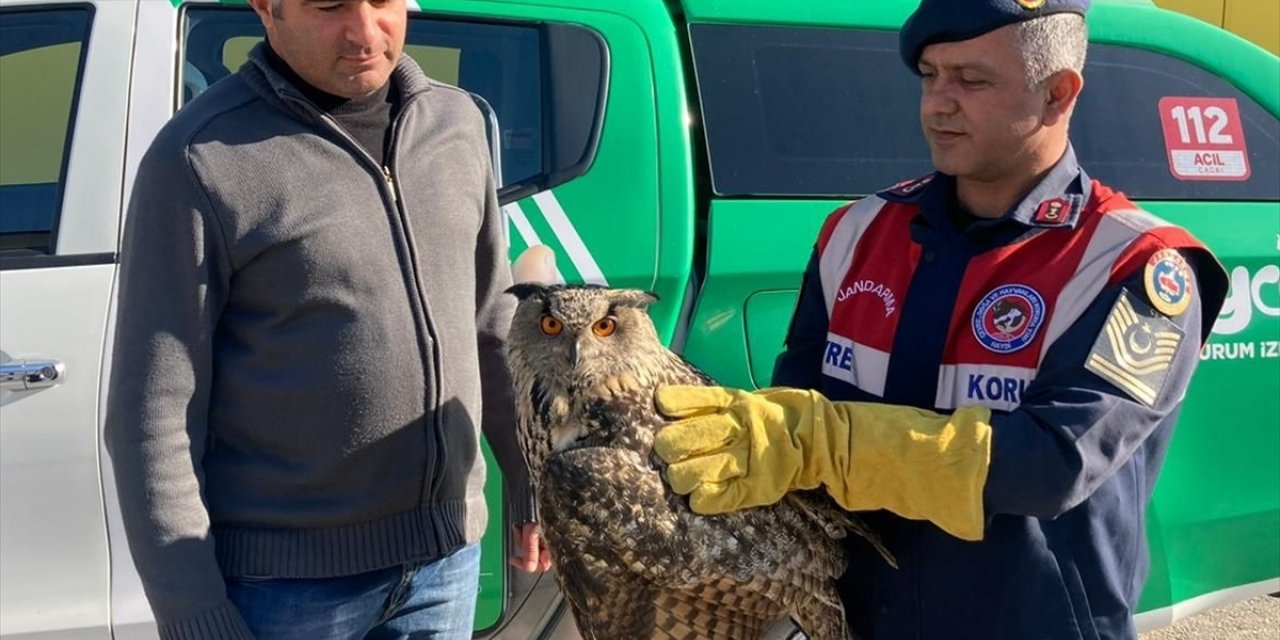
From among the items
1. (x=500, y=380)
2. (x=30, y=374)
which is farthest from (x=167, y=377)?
(x=30, y=374)

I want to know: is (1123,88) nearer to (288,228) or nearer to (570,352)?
(570,352)

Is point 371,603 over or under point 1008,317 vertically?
under

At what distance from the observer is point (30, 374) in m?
2.39

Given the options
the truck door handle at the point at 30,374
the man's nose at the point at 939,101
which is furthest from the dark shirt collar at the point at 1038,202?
the truck door handle at the point at 30,374

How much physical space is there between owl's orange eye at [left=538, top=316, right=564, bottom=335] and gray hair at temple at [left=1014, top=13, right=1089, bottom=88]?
2.96 feet

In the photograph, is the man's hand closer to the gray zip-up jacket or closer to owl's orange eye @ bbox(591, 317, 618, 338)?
the gray zip-up jacket

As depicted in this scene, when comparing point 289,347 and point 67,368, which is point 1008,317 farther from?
point 67,368

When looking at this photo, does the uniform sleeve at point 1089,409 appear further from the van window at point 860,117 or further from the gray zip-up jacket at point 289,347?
the van window at point 860,117

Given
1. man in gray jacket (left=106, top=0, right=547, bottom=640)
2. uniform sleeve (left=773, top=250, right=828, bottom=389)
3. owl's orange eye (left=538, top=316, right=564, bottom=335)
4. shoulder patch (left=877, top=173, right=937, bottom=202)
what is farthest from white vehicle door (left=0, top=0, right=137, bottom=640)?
shoulder patch (left=877, top=173, right=937, bottom=202)

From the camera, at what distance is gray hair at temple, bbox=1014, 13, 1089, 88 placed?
5.05ft

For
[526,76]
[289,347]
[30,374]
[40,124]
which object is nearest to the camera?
[289,347]

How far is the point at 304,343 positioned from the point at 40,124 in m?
2.20

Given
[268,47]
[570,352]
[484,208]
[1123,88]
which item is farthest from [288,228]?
[1123,88]

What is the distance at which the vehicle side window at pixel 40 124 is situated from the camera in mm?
2586
